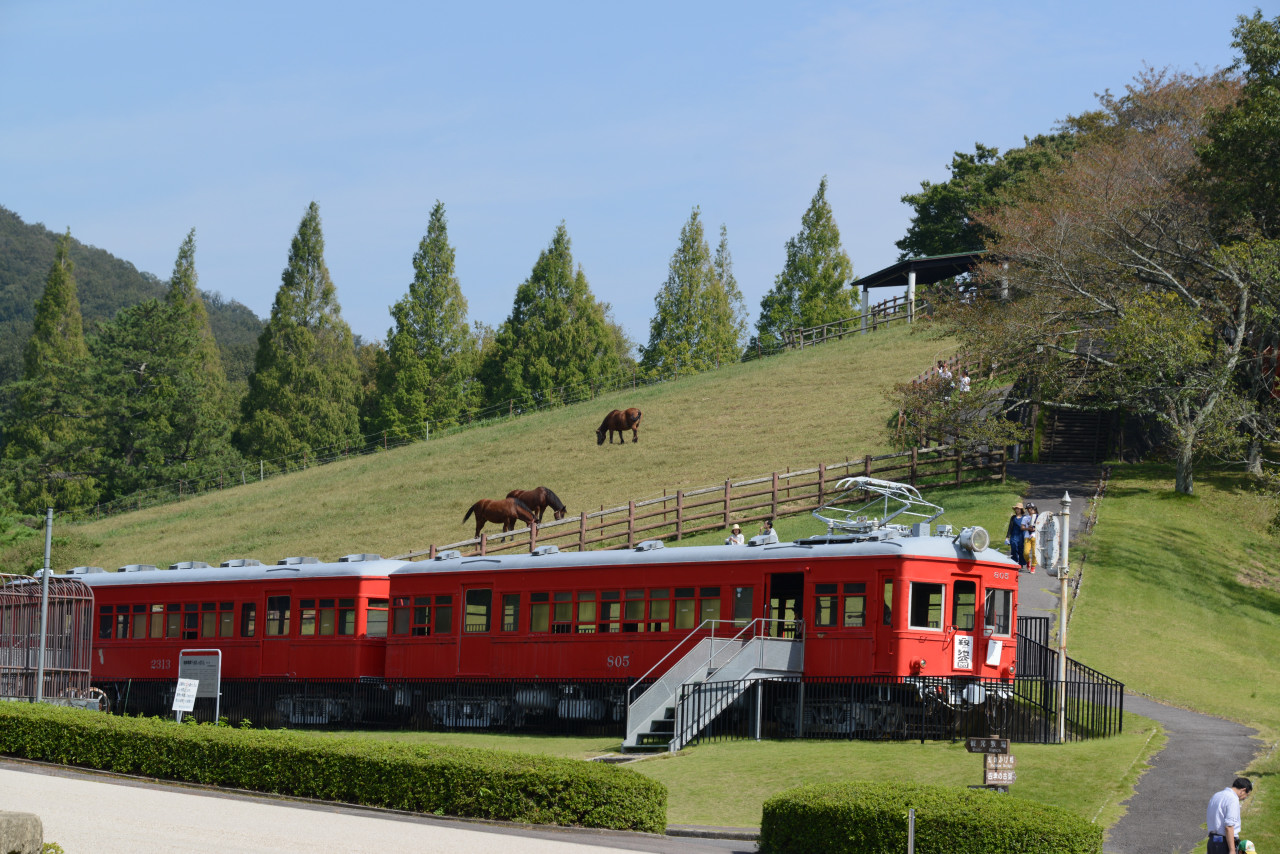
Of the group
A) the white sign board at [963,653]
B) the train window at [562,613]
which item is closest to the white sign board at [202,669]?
the train window at [562,613]

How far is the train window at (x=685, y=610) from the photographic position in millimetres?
23750

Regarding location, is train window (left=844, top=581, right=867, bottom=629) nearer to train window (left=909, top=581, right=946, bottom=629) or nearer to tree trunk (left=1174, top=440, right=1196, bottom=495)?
train window (left=909, top=581, right=946, bottom=629)

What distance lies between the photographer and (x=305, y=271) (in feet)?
271

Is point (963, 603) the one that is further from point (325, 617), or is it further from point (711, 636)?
point (325, 617)

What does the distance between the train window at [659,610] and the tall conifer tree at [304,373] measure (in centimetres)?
5474

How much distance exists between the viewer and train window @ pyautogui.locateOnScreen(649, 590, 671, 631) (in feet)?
78.9

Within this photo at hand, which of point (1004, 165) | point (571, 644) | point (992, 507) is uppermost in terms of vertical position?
point (1004, 165)

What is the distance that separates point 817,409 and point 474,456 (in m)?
14.9

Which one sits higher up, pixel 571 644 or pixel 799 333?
pixel 799 333

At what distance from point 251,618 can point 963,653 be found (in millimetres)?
14886

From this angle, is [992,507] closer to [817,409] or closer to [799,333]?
[817,409]

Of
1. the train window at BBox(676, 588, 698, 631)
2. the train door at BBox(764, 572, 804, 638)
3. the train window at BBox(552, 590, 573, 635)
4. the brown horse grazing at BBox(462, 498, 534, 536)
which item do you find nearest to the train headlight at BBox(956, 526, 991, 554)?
the train door at BBox(764, 572, 804, 638)

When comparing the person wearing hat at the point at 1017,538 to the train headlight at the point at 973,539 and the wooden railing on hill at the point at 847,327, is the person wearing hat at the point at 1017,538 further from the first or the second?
the wooden railing on hill at the point at 847,327

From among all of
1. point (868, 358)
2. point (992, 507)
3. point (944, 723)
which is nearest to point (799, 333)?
point (868, 358)
